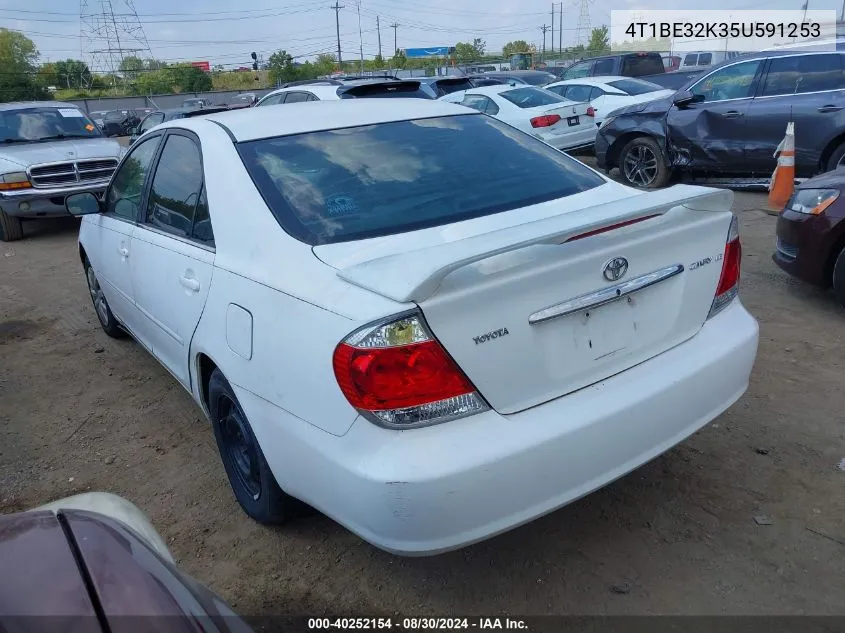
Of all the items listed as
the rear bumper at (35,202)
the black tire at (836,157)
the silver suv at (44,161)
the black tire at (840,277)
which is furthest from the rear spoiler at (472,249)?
A: the silver suv at (44,161)

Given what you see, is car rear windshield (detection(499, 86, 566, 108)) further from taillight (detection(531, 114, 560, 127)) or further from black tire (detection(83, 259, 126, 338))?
black tire (detection(83, 259, 126, 338))

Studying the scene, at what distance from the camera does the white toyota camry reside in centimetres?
200

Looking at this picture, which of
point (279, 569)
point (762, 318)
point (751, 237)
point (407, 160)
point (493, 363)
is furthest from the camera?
point (751, 237)

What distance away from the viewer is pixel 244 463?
296 cm

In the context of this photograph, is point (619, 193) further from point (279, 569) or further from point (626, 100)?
point (626, 100)

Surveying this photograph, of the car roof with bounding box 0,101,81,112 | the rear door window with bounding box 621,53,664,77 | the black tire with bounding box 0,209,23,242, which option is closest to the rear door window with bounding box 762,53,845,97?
the rear door window with bounding box 621,53,664,77

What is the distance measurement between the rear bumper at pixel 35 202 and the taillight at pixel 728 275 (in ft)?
28.4

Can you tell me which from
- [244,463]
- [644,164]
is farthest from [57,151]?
[244,463]

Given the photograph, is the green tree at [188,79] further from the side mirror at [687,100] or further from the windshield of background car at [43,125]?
the side mirror at [687,100]

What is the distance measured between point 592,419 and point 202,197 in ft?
6.17

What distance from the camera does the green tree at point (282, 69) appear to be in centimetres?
5541

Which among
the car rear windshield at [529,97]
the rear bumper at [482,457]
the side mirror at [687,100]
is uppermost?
the car rear windshield at [529,97]

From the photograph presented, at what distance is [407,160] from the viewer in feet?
9.71

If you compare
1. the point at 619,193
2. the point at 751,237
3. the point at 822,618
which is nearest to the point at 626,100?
the point at 751,237
